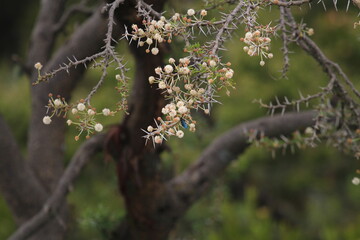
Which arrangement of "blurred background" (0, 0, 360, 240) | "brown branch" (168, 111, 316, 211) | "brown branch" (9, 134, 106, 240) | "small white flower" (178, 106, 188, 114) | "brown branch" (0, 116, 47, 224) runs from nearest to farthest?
"small white flower" (178, 106, 188, 114) → "brown branch" (9, 134, 106, 240) → "brown branch" (0, 116, 47, 224) → "brown branch" (168, 111, 316, 211) → "blurred background" (0, 0, 360, 240)

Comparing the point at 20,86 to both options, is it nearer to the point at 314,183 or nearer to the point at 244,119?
the point at 244,119

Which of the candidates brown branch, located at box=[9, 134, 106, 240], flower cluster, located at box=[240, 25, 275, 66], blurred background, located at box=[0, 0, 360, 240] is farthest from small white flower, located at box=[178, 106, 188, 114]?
blurred background, located at box=[0, 0, 360, 240]

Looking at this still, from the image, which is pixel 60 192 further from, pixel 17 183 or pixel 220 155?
pixel 220 155

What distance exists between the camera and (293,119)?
2.20 meters

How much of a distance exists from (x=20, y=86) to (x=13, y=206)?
3062 millimetres

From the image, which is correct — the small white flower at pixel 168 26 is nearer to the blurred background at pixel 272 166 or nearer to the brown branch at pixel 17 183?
the brown branch at pixel 17 183

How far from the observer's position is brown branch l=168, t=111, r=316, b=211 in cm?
218

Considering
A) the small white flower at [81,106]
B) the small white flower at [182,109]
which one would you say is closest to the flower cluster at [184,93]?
the small white flower at [182,109]

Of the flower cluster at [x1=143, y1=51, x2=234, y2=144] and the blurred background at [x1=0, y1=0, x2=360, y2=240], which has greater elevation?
the flower cluster at [x1=143, y1=51, x2=234, y2=144]

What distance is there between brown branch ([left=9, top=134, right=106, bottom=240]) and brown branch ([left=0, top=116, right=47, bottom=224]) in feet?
0.41

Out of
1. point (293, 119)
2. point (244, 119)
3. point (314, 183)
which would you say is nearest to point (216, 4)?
point (293, 119)

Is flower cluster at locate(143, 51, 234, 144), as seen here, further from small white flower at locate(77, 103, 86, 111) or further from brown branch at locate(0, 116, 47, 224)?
brown branch at locate(0, 116, 47, 224)

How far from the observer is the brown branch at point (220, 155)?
86.0 inches

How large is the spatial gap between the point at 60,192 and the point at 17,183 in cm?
23
